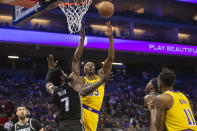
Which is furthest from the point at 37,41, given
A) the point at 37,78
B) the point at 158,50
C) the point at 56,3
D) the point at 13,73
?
the point at 56,3

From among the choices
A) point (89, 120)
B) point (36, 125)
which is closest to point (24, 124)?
point (36, 125)

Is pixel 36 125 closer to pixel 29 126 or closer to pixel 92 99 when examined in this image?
pixel 29 126

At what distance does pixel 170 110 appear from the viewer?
12.0ft

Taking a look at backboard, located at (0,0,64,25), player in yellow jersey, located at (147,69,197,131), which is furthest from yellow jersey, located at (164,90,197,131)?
backboard, located at (0,0,64,25)

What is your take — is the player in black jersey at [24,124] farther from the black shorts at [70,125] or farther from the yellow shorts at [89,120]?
the black shorts at [70,125]

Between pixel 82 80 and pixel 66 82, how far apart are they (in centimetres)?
98

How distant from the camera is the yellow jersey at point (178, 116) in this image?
12.0ft

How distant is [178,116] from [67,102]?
58.5 inches

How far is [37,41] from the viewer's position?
17141mm

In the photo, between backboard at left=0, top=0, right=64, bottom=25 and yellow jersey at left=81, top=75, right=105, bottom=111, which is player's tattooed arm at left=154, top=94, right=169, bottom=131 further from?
backboard at left=0, top=0, right=64, bottom=25

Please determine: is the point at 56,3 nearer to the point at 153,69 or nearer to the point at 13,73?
the point at 13,73

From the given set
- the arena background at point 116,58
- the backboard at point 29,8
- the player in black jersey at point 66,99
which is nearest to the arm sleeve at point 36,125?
the player in black jersey at point 66,99

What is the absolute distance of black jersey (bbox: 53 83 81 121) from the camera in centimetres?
425

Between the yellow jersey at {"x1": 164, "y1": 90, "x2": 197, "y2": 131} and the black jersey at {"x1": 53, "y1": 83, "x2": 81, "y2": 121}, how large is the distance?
1267 millimetres
